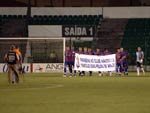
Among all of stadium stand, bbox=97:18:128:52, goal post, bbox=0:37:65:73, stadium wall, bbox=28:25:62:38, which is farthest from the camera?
stadium wall, bbox=28:25:62:38

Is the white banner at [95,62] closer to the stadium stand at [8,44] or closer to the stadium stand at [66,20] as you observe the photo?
the stadium stand at [8,44]

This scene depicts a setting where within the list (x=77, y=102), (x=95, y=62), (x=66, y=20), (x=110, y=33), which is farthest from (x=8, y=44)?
(x=77, y=102)

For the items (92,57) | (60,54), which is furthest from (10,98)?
(60,54)

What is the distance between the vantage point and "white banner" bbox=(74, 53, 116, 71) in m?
30.0

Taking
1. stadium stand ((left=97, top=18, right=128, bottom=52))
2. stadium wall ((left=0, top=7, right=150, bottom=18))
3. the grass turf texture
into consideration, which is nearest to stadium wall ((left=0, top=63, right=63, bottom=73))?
stadium stand ((left=97, top=18, right=128, bottom=52))

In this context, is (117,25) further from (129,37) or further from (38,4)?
(38,4)

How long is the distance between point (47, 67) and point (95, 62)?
5.31 m

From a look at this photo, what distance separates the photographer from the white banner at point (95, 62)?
30.0 m

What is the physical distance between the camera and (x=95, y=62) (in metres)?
30.1

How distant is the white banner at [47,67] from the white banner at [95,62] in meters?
4.16

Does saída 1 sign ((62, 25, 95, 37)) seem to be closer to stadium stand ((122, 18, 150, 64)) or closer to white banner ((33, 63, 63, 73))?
stadium stand ((122, 18, 150, 64))

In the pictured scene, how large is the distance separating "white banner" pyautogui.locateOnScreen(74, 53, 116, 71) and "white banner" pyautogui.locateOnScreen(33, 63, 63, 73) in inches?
164

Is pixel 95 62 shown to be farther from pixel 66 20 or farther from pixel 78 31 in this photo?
pixel 66 20

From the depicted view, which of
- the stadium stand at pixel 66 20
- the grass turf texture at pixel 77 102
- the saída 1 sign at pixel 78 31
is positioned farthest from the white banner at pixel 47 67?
the grass turf texture at pixel 77 102
